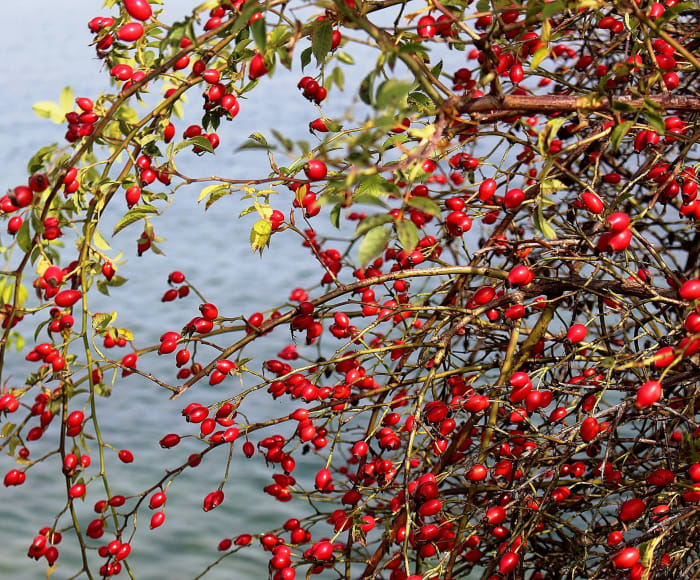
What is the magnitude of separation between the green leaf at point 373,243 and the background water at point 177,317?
0.21 m

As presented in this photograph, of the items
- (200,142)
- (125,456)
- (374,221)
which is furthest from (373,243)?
(125,456)

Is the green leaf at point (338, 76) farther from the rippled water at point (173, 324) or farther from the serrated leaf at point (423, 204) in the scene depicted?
the rippled water at point (173, 324)

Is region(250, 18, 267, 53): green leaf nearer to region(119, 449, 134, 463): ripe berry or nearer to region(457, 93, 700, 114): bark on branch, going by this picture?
region(457, 93, 700, 114): bark on branch

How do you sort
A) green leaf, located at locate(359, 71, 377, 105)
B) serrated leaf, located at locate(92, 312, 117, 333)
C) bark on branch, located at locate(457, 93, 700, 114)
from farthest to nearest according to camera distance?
serrated leaf, located at locate(92, 312, 117, 333)
bark on branch, located at locate(457, 93, 700, 114)
green leaf, located at locate(359, 71, 377, 105)

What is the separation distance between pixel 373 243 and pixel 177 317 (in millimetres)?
3384

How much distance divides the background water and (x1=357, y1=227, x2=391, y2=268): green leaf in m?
0.21

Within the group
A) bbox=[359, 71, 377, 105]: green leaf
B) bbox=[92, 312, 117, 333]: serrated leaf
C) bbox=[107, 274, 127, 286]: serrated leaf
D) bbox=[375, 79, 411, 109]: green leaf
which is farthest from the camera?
bbox=[107, 274, 127, 286]: serrated leaf

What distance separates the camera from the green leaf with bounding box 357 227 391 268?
0.83 metres

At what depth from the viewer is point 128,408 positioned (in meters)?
3.41

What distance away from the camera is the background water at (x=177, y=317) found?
2574mm

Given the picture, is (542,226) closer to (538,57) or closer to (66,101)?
(538,57)

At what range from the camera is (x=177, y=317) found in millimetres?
4133

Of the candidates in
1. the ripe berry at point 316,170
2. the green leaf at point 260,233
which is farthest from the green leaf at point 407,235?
the green leaf at point 260,233

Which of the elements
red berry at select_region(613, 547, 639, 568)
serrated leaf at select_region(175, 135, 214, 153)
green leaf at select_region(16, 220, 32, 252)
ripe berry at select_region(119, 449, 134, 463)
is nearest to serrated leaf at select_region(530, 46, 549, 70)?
serrated leaf at select_region(175, 135, 214, 153)
